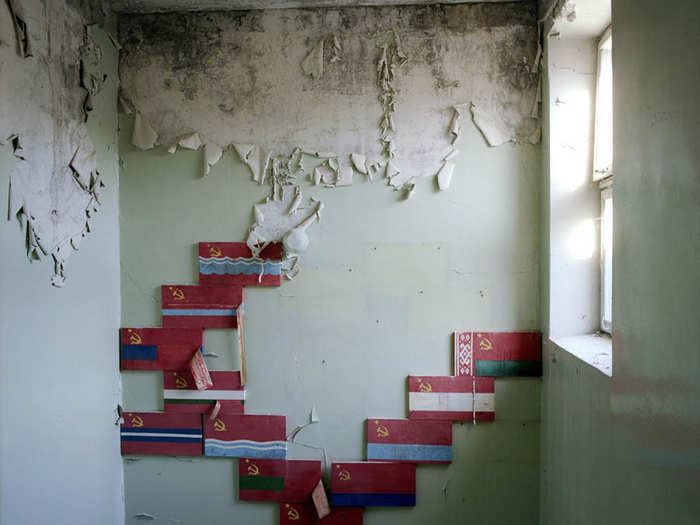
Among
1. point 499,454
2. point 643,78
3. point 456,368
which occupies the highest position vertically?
point 643,78

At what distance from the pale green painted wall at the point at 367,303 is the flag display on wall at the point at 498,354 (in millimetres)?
52

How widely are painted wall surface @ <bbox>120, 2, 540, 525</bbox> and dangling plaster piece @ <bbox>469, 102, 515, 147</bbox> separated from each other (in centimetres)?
4

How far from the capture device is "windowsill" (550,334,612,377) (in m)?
1.63

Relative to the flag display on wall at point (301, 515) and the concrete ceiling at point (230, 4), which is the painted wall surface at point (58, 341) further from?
the flag display on wall at point (301, 515)

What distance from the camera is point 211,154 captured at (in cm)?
233

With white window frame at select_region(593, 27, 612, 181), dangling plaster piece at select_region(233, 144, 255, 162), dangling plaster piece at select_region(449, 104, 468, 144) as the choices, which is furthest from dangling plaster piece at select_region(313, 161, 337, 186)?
white window frame at select_region(593, 27, 612, 181)

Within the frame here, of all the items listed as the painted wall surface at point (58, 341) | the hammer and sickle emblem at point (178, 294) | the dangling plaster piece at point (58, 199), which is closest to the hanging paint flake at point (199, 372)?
the hammer and sickle emblem at point (178, 294)

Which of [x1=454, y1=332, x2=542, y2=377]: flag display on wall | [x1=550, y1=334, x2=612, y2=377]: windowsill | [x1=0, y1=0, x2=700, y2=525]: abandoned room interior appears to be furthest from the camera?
[x1=454, y1=332, x2=542, y2=377]: flag display on wall

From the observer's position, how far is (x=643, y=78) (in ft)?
4.03

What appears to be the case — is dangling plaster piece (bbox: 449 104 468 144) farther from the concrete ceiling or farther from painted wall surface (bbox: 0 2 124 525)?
painted wall surface (bbox: 0 2 124 525)

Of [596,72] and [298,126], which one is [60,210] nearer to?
[298,126]

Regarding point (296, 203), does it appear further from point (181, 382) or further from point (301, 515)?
point (301, 515)

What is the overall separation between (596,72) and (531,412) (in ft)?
5.00

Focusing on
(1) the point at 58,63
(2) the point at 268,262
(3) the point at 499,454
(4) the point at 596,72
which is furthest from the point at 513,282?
(1) the point at 58,63
